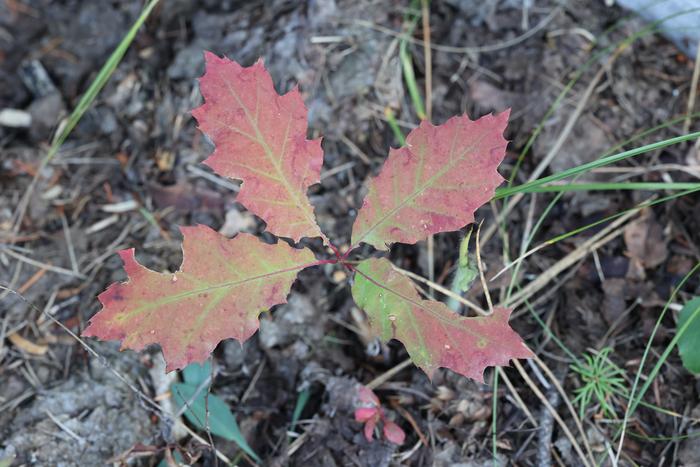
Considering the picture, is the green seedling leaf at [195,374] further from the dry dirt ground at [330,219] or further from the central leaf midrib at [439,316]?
the central leaf midrib at [439,316]

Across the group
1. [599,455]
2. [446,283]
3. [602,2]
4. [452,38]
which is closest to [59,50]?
[452,38]

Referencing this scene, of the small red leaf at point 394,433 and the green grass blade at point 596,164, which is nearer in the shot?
the green grass blade at point 596,164

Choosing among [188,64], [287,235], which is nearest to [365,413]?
[287,235]

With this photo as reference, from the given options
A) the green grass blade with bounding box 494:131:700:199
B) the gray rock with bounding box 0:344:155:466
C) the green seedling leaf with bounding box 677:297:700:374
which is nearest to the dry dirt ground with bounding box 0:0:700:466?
the gray rock with bounding box 0:344:155:466

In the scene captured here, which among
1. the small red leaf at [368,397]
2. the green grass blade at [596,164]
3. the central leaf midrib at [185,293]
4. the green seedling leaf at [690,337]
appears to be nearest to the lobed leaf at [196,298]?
the central leaf midrib at [185,293]

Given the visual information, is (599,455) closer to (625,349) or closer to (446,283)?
(625,349)

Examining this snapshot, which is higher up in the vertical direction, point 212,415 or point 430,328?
point 430,328

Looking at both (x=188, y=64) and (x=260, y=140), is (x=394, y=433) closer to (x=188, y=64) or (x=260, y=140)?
(x=260, y=140)
